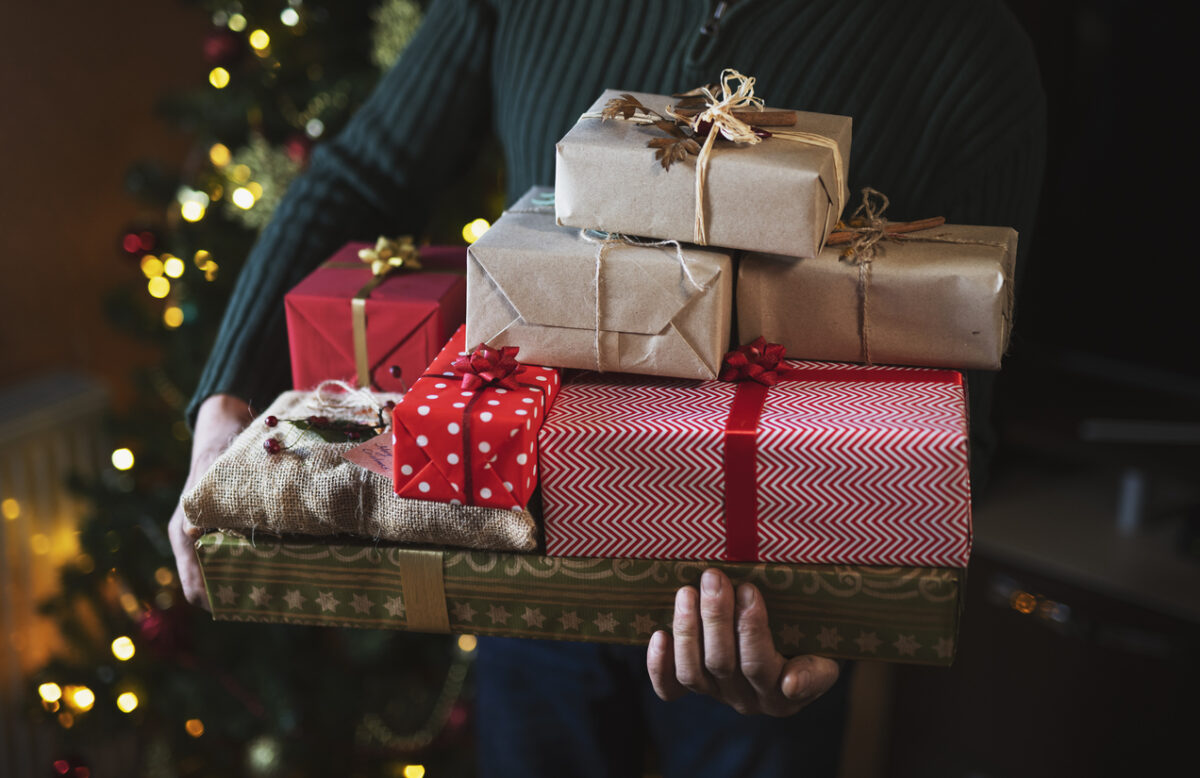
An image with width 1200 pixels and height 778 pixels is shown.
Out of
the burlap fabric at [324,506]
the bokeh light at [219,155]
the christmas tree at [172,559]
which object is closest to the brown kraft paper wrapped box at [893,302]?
the burlap fabric at [324,506]

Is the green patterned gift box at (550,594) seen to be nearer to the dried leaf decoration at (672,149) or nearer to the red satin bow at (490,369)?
the red satin bow at (490,369)

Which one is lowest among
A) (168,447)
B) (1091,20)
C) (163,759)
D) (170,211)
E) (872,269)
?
(163,759)

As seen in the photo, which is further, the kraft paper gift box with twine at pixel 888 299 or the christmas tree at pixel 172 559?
the christmas tree at pixel 172 559

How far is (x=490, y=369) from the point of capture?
26.8 inches

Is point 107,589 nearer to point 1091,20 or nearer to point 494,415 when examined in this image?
point 494,415

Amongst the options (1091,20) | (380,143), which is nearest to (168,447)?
(380,143)

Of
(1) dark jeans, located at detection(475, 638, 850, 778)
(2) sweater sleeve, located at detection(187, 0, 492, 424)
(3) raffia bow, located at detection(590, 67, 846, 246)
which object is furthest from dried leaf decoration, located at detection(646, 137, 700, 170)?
(1) dark jeans, located at detection(475, 638, 850, 778)

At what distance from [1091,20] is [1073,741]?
1.18 metres

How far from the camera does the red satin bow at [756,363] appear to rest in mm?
700

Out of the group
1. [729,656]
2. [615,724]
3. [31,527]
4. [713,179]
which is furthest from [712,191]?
[31,527]

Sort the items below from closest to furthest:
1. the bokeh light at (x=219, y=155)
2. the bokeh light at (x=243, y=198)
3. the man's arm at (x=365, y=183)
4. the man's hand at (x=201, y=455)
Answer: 1. the man's hand at (x=201, y=455)
2. the man's arm at (x=365, y=183)
3. the bokeh light at (x=243, y=198)
4. the bokeh light at (x=219, y=155)

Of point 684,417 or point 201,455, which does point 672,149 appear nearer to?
point 684,417

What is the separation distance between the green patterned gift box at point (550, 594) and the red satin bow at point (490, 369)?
137 mm

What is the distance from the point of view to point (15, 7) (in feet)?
6.03
